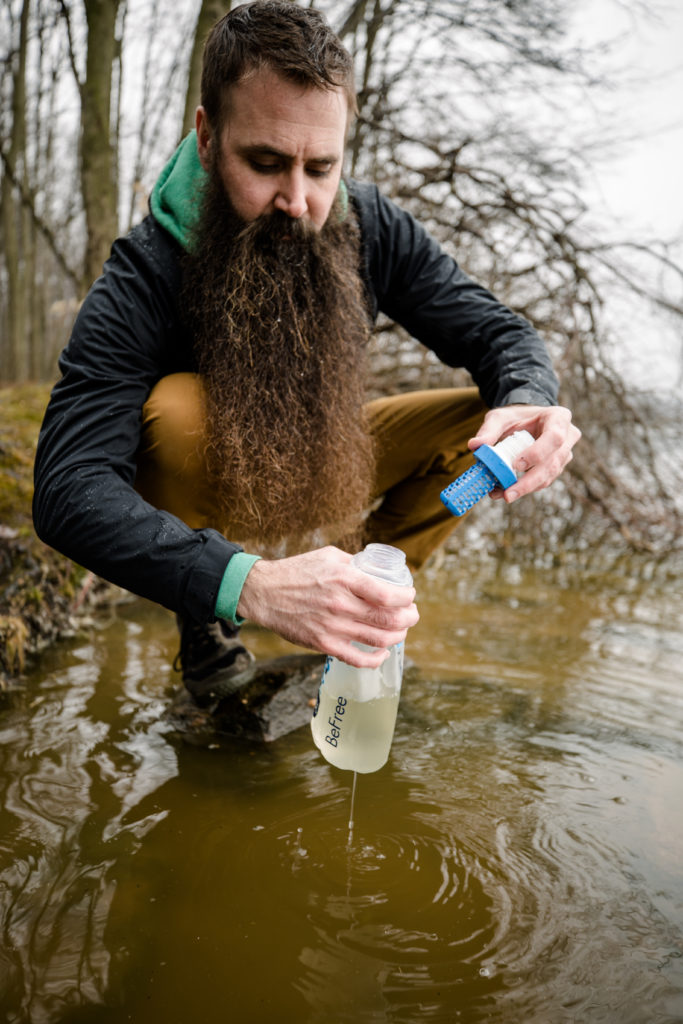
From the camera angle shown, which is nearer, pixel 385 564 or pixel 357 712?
pixel 385 564

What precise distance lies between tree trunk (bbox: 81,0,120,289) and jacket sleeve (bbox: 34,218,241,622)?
141 inches

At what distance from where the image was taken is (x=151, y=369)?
2008mm

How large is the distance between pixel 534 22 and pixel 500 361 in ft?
16.7

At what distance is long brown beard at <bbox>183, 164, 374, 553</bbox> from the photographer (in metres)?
1.97

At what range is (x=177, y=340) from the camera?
2.12 m

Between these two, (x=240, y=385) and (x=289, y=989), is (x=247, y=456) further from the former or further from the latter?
(x=289, y=989)

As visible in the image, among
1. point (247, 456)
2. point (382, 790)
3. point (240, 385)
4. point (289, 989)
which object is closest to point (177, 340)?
point (240, 385)

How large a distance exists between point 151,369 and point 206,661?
2.89 ft

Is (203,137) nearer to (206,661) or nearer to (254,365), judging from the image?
(254,365)

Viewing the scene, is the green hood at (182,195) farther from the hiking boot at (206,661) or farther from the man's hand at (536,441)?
the hiking boot at (206,661)

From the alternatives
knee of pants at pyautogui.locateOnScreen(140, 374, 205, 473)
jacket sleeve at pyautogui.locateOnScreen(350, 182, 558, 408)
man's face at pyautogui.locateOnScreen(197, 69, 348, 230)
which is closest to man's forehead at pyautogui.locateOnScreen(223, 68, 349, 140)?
man's face at pyautogui.locateOnScreen(197, 69, 348, 230)

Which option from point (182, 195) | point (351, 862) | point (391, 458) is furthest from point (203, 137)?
point (351, 862)

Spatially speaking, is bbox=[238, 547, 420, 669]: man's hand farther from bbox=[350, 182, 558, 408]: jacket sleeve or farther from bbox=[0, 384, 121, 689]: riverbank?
bbox=[0, 384, 121, 689]: riverbank

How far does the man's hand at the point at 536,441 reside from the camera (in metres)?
1.58
